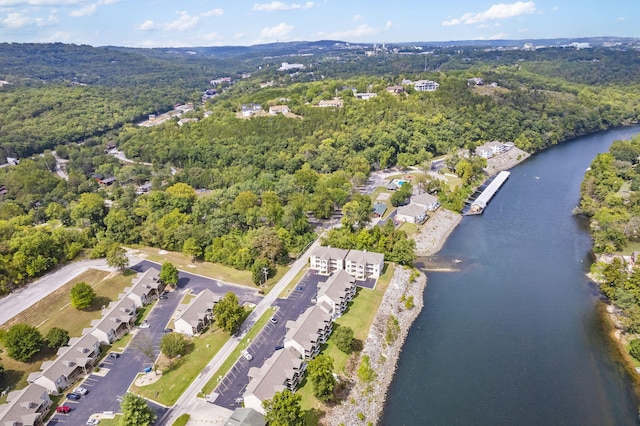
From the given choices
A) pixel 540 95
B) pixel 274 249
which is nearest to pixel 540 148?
pixel 540 95

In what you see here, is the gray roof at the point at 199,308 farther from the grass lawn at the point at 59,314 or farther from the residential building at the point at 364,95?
the residential building at the point at 364,95

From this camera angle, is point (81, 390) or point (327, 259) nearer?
point (81, 390)

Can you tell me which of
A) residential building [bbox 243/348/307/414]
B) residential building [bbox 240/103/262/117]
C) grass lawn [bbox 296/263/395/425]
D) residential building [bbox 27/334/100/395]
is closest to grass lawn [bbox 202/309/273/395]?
residential building [bbox 243/348/307/414]

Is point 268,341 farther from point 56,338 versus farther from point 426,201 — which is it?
point 426,201

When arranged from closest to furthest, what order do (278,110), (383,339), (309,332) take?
(309,332), (383,339), (278,110)

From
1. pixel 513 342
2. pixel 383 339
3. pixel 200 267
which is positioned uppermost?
pixel 200 267

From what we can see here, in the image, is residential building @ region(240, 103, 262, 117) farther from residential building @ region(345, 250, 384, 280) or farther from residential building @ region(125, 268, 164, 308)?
residential building @ region(345, 250, 384, 280)

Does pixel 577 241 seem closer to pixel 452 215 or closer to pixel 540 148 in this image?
pixel 452 215

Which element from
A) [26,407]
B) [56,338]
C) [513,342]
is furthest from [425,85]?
[26,407]
